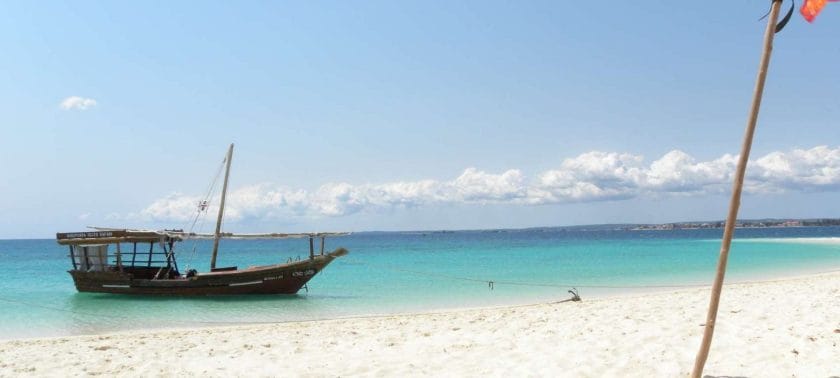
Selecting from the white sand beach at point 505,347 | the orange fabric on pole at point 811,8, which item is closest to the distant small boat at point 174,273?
the white sand beach at point 505,347

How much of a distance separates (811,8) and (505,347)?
584 centimetres

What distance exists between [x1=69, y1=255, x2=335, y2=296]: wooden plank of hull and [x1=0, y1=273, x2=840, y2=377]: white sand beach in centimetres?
940

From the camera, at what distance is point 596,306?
45.6ft

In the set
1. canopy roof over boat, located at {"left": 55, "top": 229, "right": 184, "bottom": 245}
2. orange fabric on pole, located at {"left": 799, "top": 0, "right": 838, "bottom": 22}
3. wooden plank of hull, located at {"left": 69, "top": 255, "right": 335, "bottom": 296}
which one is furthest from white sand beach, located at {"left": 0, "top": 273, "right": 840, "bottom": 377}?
canopy roof over boat, located at {"left": 55, "top": 229, "right": 184, "bottom": 245}

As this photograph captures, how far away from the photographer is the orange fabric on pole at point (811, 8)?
5281 millimetres

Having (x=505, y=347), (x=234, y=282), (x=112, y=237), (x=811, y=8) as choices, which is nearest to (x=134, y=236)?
(x=112, y=237)

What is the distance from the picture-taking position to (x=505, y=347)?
29.8 ft

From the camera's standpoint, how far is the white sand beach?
24.7ft

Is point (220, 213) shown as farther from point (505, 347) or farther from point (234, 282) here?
point (505, 347)

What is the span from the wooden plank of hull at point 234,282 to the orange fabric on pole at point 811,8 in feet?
62.8

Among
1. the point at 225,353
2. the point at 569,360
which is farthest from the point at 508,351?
the point at 225,353

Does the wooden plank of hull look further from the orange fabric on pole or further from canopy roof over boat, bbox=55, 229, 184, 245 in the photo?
the orange fabric on pole

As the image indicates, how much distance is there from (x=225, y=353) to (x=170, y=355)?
877 mm

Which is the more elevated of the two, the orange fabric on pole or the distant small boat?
the orange fabric on pole
